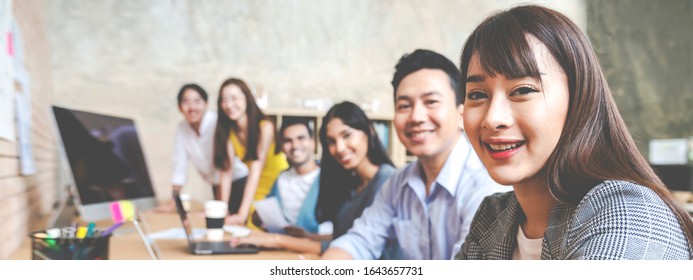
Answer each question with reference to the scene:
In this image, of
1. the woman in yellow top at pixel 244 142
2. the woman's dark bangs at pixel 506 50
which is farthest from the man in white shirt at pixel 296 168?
the woman's dark bangs at pixel 506 50

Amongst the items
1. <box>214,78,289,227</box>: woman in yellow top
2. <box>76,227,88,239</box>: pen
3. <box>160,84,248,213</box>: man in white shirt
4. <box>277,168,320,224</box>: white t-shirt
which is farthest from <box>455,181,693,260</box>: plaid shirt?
<box>160,84,248,213</box>: man in white shirt

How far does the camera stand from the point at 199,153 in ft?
8.39

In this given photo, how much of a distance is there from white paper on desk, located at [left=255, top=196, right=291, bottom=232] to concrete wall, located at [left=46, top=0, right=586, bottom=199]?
499 millimetres

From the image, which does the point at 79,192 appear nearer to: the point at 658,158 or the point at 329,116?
the point at 329,116

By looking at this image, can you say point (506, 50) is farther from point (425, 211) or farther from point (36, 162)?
point (36, 162)

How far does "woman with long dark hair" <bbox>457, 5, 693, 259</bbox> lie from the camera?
Answer: 1.72ft

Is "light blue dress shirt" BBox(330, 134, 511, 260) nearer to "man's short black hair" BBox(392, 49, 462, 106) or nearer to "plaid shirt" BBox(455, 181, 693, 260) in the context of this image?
"man's short black hair" BBox(392, 49, 462, 106)

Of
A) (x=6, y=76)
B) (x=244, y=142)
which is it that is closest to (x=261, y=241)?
(x=6, y=76)

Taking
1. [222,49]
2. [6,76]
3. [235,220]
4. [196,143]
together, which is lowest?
[235,220]

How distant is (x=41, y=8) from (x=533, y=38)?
5.75 feet

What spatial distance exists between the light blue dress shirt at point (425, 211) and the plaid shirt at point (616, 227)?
461mm

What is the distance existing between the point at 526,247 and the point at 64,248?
0.68 m

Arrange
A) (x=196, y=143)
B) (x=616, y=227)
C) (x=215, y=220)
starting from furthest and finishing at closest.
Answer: (x=196, y=143) < (x=215, y=220) < (x=616, y=227)
